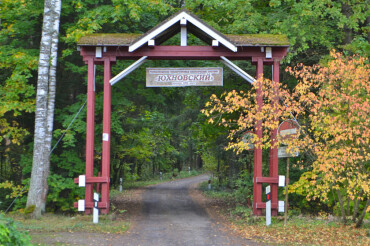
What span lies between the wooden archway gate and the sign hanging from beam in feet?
1.36

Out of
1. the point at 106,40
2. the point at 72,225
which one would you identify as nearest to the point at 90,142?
the point at 72,225

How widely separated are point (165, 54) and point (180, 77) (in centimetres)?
87

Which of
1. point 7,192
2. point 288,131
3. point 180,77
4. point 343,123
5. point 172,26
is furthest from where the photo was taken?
point 7,192

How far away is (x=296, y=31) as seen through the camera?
1614 cm

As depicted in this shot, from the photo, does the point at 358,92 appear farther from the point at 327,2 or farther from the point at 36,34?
the point at 36,34

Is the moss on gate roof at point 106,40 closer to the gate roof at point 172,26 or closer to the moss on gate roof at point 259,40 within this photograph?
the gate roof at point 172,26

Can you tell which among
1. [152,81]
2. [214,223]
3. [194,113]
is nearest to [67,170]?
[152,81]

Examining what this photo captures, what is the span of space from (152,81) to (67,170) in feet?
18.6

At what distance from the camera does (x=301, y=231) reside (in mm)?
11172

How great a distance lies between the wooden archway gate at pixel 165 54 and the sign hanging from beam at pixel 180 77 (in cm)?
41

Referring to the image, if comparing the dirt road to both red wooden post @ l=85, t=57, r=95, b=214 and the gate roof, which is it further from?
the gate roof

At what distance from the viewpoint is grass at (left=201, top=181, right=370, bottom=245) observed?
10070mm

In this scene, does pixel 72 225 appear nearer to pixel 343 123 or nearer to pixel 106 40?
pixel 106 40

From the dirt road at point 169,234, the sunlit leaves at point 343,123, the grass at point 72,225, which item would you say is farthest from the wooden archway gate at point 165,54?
the sunlit leaves at point 343,123
